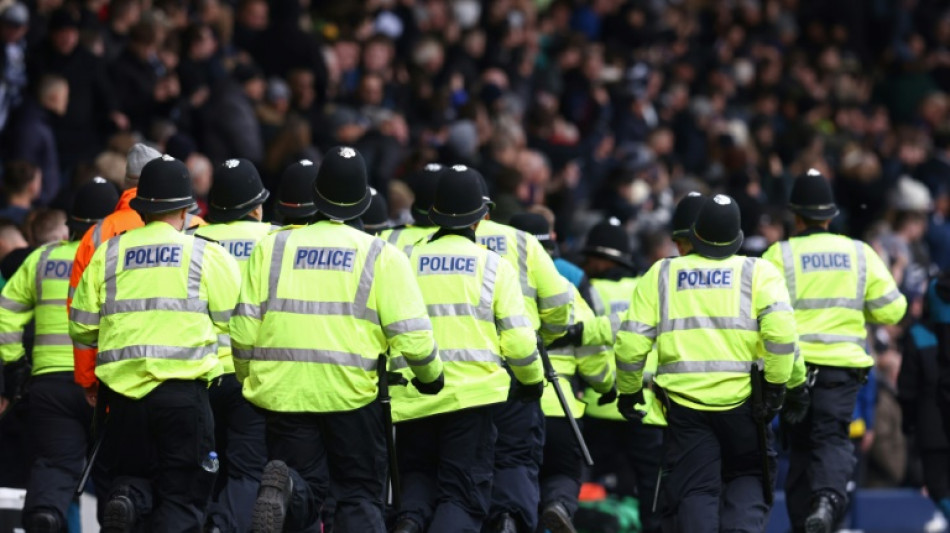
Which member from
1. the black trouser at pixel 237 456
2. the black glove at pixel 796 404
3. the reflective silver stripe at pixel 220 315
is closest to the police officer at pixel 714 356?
the black glove at pixel 796 404

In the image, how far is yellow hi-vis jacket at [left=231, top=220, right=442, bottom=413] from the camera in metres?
9.59

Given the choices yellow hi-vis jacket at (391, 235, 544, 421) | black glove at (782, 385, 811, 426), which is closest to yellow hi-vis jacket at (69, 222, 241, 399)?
yellow hi-vis jacket at (391, 235, 544, 421)

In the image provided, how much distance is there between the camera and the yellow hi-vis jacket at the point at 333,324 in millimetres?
9586

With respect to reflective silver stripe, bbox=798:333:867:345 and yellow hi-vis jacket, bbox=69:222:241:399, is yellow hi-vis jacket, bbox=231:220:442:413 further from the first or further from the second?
reflective silver stripe, bbox=798:333:867:345

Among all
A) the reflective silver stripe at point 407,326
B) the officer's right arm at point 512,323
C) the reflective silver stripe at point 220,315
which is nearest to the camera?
the reflective silver stripe at point 407,326

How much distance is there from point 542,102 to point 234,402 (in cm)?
A: 959

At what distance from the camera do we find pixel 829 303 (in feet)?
40.1

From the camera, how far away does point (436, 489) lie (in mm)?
10539

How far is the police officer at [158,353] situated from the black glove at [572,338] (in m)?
2.38

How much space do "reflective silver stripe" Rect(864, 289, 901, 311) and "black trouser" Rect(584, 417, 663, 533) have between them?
1763 millimetres

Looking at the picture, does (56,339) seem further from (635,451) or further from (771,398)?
(771,398)

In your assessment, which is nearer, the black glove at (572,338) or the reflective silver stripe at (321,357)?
the reflective silver stripe at (321,357)

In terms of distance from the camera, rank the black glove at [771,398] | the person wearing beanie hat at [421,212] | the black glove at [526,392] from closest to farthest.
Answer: the black glove at [526,392], the black glove at [771,398], the person wearing beanie hat at [421,212]

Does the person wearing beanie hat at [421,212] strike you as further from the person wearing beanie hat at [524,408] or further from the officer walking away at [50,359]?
the officer walking away at [50,359]
